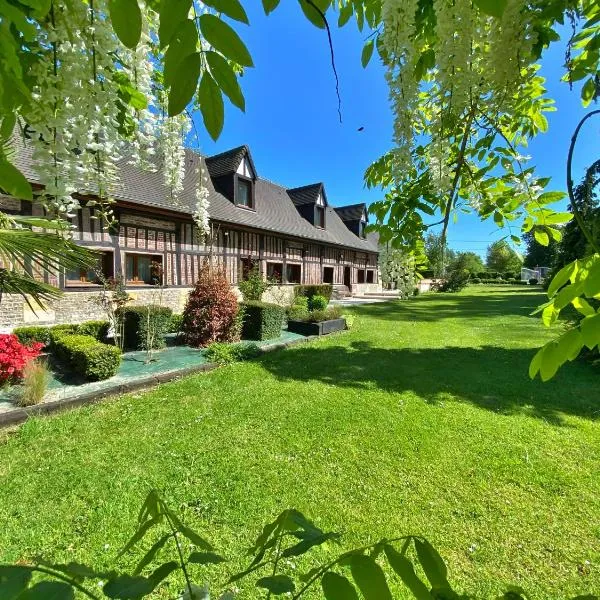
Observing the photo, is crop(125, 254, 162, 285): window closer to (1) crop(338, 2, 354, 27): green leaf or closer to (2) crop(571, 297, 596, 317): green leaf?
(1) crop(338, 2, 354, 27): green leaf

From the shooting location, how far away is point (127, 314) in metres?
9.43

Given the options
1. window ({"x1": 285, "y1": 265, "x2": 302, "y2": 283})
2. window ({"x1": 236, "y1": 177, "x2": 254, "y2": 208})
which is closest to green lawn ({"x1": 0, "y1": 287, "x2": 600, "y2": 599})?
window ({"x1": 236, "y1": 177, "x2": 254, "y2": 208})

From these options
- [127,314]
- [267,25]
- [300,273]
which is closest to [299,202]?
[300,273]

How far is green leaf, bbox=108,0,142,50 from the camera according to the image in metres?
0.87

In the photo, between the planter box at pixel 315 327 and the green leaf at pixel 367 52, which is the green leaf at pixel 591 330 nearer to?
the green leaf at pixel 367 52

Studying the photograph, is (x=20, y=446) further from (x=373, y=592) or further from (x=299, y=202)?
(x=299, y=202)

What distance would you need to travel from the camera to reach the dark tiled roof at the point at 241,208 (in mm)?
11219

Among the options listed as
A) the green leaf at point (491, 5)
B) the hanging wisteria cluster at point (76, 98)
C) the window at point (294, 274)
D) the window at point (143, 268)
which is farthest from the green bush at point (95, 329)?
the window at point (294, 274)

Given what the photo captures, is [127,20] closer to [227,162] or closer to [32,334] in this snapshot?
[32,334]

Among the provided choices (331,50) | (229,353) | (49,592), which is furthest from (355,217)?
(49,592)

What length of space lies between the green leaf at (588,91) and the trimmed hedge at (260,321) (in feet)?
29.5

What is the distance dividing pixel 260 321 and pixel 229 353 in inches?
92.5

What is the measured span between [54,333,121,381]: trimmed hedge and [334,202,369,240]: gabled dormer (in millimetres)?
24858

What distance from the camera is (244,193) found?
56.5ft
